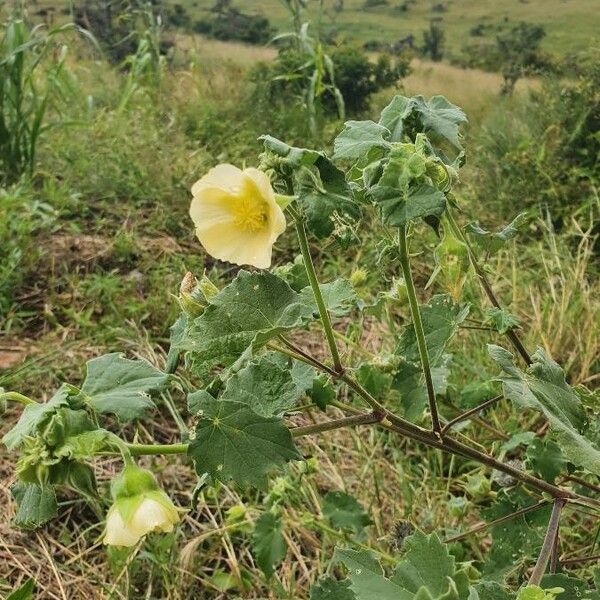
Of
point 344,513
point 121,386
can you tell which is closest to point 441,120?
point 121,386

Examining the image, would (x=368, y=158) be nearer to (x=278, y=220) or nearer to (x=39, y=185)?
(x=278, y=220)

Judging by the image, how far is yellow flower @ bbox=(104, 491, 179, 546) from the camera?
605 millimetres

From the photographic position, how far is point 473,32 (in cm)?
1260

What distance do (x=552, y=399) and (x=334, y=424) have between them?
0.22m

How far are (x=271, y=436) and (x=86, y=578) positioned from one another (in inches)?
33.0

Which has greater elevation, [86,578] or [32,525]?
[32,525]

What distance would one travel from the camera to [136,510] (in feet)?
2.02

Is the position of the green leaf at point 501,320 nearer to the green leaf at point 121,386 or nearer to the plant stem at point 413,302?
the plant stem at point 413,302

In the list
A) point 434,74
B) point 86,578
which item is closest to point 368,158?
point 86,578

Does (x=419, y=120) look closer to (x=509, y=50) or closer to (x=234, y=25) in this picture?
(x=509, y=50)

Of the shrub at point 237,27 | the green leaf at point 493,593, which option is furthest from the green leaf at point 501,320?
the shrub at point 237,27

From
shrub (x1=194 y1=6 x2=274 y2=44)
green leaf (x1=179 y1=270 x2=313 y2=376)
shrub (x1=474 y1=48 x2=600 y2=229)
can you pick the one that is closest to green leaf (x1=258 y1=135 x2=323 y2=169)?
green leaf (x1=179 y1=270 x2=313 y2=376)

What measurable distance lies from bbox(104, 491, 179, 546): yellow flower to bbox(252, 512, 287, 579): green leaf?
0.55 metres

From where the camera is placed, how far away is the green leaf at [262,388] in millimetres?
633
